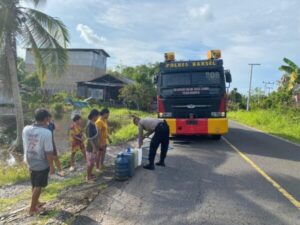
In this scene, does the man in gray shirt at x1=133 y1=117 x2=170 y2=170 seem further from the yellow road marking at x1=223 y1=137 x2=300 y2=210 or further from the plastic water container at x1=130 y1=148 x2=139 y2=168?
the yellow road marking at x1=223 y1=137 x2=300 y2=210

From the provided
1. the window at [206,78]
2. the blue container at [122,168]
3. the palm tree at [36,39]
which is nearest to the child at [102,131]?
the blue container at [122,168]

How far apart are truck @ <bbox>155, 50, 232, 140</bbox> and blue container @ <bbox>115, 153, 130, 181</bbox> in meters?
5.67

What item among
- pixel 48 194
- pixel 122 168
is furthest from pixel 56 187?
pixel 122 168

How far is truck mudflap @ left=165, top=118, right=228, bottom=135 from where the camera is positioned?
41.7ft

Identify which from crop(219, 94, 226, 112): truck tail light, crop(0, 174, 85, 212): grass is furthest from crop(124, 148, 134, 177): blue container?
crop(219, 94, 226, 112): truck tail light

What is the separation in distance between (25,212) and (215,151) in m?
7.08

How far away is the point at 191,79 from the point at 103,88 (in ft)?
128

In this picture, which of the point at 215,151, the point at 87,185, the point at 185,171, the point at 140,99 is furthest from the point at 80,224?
the point at 140,99

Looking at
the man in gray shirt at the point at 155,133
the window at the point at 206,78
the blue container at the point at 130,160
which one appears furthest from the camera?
the window at the point at 206,78

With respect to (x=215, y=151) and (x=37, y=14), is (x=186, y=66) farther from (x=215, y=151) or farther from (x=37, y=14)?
(x=37, y=14)

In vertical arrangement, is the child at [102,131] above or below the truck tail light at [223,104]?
below

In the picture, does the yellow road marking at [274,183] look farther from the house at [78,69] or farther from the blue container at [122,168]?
the house at [78,69]

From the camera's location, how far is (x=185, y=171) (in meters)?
8.45

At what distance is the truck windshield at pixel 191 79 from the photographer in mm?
12977
